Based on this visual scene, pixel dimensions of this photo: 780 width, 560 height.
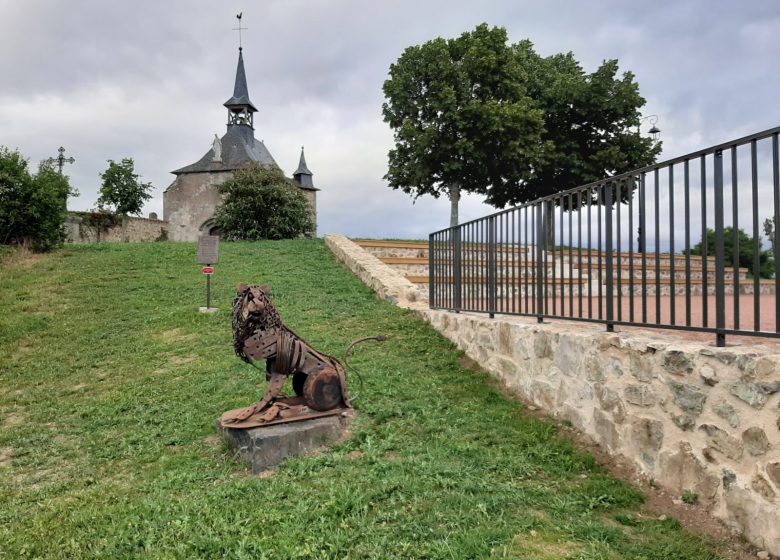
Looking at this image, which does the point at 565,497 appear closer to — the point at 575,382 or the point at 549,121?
the point at 575,382

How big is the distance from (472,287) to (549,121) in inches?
827

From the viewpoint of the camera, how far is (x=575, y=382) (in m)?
4.05

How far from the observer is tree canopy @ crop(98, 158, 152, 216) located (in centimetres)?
3183

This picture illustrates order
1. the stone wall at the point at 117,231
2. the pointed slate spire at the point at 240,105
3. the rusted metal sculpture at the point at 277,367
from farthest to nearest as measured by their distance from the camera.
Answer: the pointed slate spire at the point at 240,105
the stone wall at the point at 117,231
the rusted metal sculpture at the point at 277,367

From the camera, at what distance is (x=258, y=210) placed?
65.2 feet

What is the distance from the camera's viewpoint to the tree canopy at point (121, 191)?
31828mm

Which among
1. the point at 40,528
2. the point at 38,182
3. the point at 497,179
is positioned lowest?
the point at 40,528

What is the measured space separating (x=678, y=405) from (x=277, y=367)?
2738 mm

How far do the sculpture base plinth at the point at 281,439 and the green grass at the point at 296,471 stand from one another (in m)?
0.13

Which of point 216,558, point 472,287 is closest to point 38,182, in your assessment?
point 472,287

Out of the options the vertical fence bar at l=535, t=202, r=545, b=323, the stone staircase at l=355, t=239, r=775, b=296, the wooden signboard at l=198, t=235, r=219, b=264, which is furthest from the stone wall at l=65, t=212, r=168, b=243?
the vertical fence bar at l=535, t=202, r=545, b=323

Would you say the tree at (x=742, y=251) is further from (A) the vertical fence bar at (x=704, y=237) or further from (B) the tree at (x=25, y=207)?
(B) the tree at (x=25, y=207)

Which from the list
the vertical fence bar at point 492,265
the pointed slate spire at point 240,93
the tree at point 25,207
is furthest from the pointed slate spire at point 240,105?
the vertical fence bar at point 492,265

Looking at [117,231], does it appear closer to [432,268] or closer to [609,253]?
[432,268]
